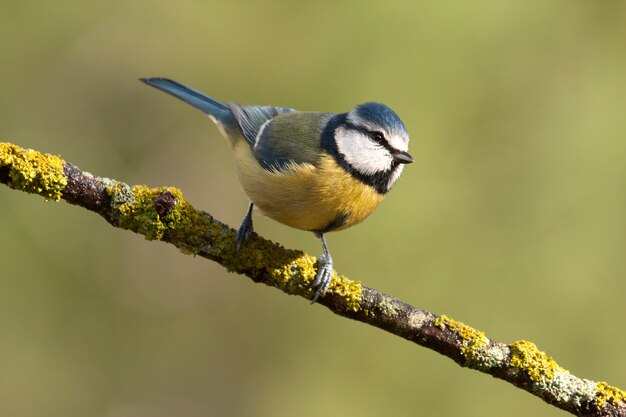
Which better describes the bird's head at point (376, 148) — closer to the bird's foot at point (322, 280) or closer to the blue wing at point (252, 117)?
the blue wing at point (252, 117)

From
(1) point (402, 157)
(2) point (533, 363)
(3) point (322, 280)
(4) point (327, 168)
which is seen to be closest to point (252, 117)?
(4) point (327, 168)

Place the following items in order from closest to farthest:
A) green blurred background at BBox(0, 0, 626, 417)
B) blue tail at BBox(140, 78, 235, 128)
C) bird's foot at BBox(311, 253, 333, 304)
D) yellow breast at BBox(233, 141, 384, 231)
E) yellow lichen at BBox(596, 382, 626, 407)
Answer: yellow lichen at BBox(596, 382, 626, 407) → bird's foot at BBox(311, 253, 333, 304) → yellow breast at BBox(233, 141, 384, 231) → blue tail at BBox(140, 78, 235, 128) → green blurred background at BBox(0, 0, 626, 417)

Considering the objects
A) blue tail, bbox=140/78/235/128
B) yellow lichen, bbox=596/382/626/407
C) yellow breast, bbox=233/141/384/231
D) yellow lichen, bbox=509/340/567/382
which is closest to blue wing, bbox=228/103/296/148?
blue tail, bbox=140/78/235/128

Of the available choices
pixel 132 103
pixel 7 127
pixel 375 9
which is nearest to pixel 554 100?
pixel 375 9

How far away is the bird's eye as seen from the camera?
3088mm

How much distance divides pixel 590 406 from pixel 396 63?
10.2 ft

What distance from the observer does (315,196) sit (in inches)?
117

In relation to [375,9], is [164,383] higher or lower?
lower

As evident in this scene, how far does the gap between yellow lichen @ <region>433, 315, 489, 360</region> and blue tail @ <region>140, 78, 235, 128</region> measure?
1.69m

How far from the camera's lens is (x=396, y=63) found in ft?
16.4

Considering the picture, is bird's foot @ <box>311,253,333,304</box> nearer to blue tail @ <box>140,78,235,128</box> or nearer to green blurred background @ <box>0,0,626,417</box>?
blue tail @ <box>140,78,235,128</box>

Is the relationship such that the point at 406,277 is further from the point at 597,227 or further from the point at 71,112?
the point at 71,112

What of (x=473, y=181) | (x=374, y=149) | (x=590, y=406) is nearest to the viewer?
(x=590, y=406)

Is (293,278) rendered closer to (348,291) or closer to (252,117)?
(348,291)
